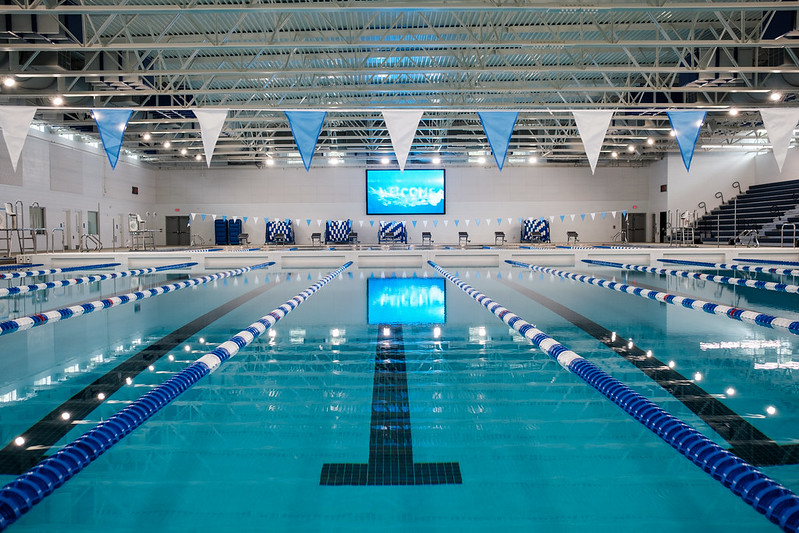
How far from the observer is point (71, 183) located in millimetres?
16828

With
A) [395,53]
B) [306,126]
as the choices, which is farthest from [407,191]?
[306,126]

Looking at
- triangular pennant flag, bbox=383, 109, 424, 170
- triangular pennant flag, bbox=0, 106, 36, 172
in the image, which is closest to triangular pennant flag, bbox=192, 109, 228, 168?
triangular pennant flag, bbox=0, 106, 36, 172

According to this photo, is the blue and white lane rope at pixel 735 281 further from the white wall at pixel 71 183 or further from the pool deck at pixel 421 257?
the white wall at pixel 71 183

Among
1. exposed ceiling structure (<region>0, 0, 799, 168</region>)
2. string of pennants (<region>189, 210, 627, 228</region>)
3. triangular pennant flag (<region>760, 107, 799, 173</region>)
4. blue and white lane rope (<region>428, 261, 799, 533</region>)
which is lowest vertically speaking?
blue and white lane rope (<region>428, 261, 799, 533</region>)

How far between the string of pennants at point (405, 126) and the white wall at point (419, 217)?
14186mm

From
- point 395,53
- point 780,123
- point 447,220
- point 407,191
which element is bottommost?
point 447,220

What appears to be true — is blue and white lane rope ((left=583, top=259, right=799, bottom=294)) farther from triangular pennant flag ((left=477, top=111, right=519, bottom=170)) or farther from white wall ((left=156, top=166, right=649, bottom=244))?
white wall ((left=156, top=166, right=649, bottom=244))

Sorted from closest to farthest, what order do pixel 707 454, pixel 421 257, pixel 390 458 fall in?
pixel 707 454, pixel 390 458, pixel 421 257

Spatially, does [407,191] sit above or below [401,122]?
above

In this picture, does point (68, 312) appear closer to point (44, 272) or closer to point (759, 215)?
point (44, 272)

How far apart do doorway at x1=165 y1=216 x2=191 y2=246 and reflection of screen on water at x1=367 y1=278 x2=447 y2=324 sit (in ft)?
53.3

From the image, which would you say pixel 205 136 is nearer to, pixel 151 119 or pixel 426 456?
pixel 151 119

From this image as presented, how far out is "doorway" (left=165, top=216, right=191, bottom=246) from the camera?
76.2 ft

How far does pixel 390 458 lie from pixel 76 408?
1774 mm
